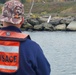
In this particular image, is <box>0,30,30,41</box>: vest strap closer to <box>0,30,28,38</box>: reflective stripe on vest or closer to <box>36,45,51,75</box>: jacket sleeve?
<box>0,30,28,38</box>: reflective stripe on vest

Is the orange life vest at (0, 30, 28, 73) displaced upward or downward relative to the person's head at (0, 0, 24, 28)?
downward

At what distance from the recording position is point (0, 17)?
377cm

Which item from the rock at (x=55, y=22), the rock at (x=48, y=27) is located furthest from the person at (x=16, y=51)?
the rock at (x=55, y=22)

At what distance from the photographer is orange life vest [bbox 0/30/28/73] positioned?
3604 mm

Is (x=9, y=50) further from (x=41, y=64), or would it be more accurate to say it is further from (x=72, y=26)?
(x=72, y=26)

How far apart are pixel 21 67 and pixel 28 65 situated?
0.06 m

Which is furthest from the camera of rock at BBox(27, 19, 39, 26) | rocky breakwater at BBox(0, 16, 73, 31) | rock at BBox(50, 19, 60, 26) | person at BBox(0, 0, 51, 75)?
rock at BBox(27, 19, 39, 26)

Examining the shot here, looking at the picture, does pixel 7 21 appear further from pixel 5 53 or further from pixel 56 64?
pixel 56 64

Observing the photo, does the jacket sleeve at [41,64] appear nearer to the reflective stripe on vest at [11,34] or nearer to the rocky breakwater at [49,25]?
the reflective stripe on vest at [11,34]

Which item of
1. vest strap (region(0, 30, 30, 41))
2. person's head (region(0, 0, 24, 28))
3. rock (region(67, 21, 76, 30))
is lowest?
rock (region(67, 21, 76, 30))

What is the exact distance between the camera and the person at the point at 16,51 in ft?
11.8

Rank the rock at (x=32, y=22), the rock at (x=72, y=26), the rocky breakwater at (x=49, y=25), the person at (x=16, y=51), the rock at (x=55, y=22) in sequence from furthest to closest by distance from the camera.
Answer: the rock at (x=32, y=22) → the rock at (x=55, y=22) → the rocky breakwater at (x=49, y=25) → the rock at (x=72, y=26) → the person at (x=16, y=51)

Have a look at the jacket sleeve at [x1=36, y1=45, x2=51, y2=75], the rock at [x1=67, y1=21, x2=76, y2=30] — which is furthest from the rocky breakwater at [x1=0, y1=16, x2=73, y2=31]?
the jacket sleeve at [x1=36, y1=45, x2=51, y2=75]

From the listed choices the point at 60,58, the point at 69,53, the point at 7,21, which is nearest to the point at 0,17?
the point at 7,21
